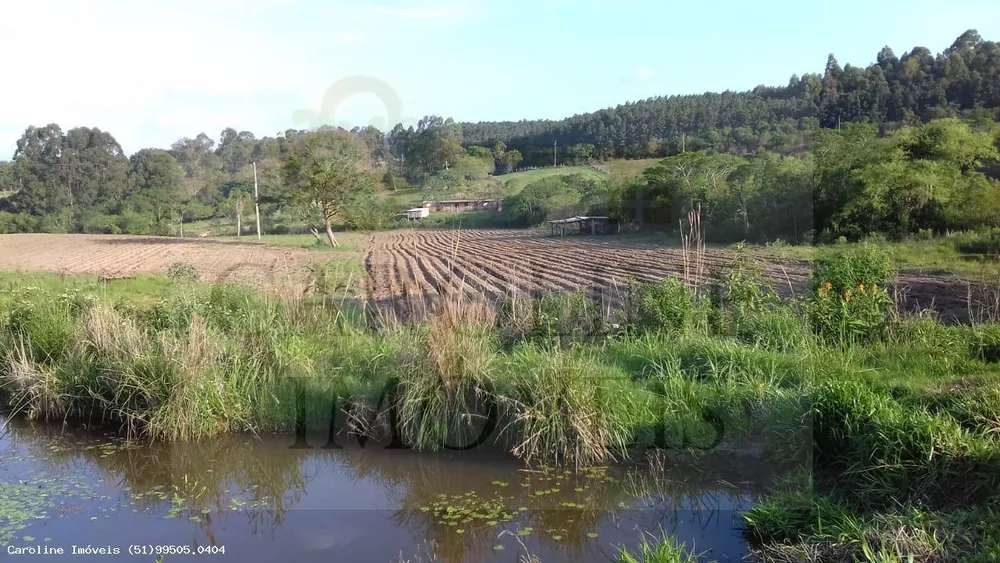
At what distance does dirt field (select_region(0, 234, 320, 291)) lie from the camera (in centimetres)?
2478

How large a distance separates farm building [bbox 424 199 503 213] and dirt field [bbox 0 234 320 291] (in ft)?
82.8

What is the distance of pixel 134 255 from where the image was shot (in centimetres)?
3353

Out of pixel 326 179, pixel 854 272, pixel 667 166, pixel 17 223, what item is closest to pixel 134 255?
pixel 326 179

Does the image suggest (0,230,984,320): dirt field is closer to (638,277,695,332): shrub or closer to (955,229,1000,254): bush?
(638,277,695,332): shrub

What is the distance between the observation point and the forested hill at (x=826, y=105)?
149ft

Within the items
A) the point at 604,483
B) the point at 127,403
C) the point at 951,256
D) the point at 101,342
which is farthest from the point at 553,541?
the point at 951,256

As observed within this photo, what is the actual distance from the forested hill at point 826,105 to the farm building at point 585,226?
8.96 m

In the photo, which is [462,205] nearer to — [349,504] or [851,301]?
[851,301]

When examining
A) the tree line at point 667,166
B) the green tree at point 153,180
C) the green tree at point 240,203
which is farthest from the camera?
the green tree at point 153,180

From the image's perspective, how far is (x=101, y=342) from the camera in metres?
7.72

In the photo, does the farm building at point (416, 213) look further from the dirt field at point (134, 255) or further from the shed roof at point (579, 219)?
the dirt field at point (134, 255)

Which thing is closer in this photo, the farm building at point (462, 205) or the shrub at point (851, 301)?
the shrub at point (851, 301)

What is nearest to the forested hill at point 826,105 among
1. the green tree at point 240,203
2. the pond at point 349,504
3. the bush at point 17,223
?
the green tree at point 240,203

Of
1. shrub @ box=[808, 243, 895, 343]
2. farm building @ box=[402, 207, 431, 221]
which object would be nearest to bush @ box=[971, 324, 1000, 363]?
shrub @ box=[808, 243, 895, 343]
